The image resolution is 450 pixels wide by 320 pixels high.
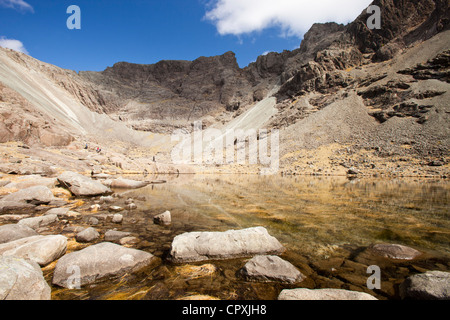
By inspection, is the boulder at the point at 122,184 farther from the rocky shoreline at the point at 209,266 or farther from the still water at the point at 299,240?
the rocky shoreline at the point at 209,266

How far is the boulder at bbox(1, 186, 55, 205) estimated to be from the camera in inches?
347

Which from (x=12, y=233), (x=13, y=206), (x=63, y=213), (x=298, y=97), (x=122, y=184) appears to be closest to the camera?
(x=12, y=233)

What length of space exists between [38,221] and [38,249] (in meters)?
3.25

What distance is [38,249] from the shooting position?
13.8 ft

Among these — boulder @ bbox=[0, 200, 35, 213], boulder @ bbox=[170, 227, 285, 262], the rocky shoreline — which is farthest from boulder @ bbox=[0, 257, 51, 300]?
boulder @ bbox=[0, 200, 35, 213]

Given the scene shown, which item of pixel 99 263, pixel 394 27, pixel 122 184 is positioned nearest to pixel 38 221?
pixel 99 263

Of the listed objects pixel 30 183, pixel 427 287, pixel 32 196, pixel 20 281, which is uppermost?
pixel 30 183

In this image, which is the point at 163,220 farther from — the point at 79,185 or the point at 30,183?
the point at 30,183

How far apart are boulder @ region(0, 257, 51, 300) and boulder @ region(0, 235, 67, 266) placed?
3.78 feet

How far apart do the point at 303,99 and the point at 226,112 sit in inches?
1950

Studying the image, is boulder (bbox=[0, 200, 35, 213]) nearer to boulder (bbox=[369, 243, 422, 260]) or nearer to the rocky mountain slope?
boulder (bbox=[369, 243, 422, 260])

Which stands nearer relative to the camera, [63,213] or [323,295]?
[323,295]

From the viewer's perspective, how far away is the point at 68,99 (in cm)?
8281
